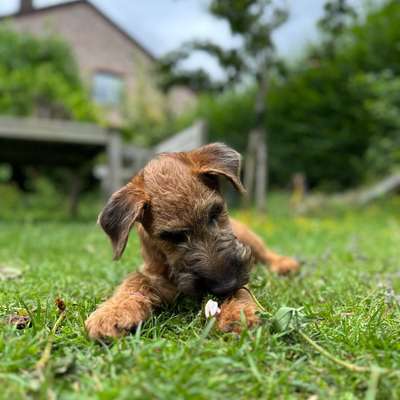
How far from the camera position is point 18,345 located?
1.52 metres

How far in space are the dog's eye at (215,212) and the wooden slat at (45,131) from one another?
5.30 metres

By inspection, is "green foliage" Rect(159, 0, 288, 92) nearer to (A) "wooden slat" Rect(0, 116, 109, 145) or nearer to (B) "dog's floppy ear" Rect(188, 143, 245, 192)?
(A) "wooden slat" Rect(0, 116, 109, 145)

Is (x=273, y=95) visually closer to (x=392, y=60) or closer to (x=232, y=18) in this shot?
(x=392, y=60)

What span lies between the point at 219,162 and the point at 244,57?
667 centimetres

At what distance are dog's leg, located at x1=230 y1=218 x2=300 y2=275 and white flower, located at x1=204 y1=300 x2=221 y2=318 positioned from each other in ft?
4.44

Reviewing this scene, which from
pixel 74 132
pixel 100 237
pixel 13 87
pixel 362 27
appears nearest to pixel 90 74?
pixel 13 87

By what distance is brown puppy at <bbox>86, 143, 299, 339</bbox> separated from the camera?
1.95m

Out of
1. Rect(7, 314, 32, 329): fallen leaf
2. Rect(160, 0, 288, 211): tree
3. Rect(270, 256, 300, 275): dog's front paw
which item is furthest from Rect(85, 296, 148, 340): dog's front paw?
Rect(160, 0, 288, 211): tree

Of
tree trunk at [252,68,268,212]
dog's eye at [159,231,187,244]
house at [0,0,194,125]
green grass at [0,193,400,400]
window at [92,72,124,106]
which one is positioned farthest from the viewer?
window at [92,72,124,106]

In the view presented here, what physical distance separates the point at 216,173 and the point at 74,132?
522 centimetres

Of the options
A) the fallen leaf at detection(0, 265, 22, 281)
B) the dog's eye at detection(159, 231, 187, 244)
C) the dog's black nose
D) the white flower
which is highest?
the dog's eye at detection(159, 231, 187, 244)

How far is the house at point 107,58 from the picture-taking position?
19438 mm

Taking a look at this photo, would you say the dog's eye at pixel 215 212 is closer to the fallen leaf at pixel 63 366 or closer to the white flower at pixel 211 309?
the white flower at pixel 211 309

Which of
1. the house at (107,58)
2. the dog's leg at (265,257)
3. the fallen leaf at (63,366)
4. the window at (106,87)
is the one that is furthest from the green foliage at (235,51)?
the window at (106,87)
